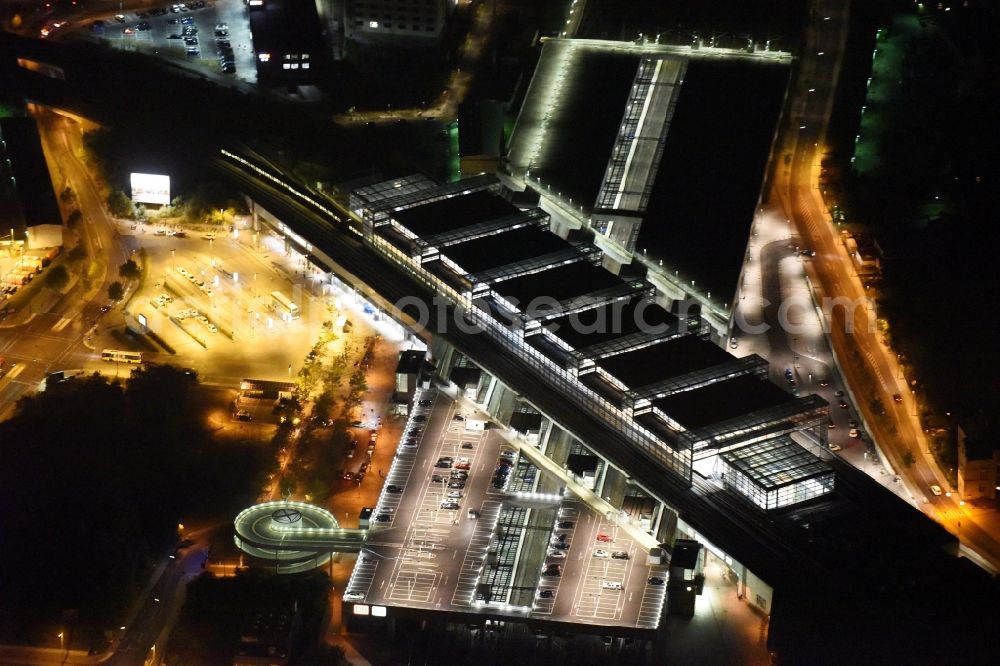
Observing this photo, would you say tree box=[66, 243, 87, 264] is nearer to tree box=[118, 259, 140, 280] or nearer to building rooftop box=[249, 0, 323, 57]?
tree box=[118, 259, 140, 280]

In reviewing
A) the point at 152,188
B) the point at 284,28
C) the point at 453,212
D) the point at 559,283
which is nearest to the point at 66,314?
the point at 152,188

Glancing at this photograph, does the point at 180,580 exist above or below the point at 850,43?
below

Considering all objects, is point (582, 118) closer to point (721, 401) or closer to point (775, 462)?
point (721, 401)

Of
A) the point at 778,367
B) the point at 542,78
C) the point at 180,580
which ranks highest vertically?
the point at 542,78

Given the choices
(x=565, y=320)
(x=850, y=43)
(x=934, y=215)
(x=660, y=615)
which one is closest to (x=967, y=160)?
(x=934, y=215)

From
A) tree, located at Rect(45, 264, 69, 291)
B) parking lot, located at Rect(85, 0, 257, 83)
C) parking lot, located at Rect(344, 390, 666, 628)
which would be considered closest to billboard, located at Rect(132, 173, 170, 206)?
tree, located at Rect(45, 264, 69, 291)

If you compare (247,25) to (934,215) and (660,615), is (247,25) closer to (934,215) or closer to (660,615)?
(934,215)

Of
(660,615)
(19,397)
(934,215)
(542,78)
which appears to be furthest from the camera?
(542,78)

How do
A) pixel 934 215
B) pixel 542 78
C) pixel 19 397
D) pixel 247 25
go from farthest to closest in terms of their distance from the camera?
pixel 247 25 < pixel 542 78 < pixel 934 215 < pixel 19 397
